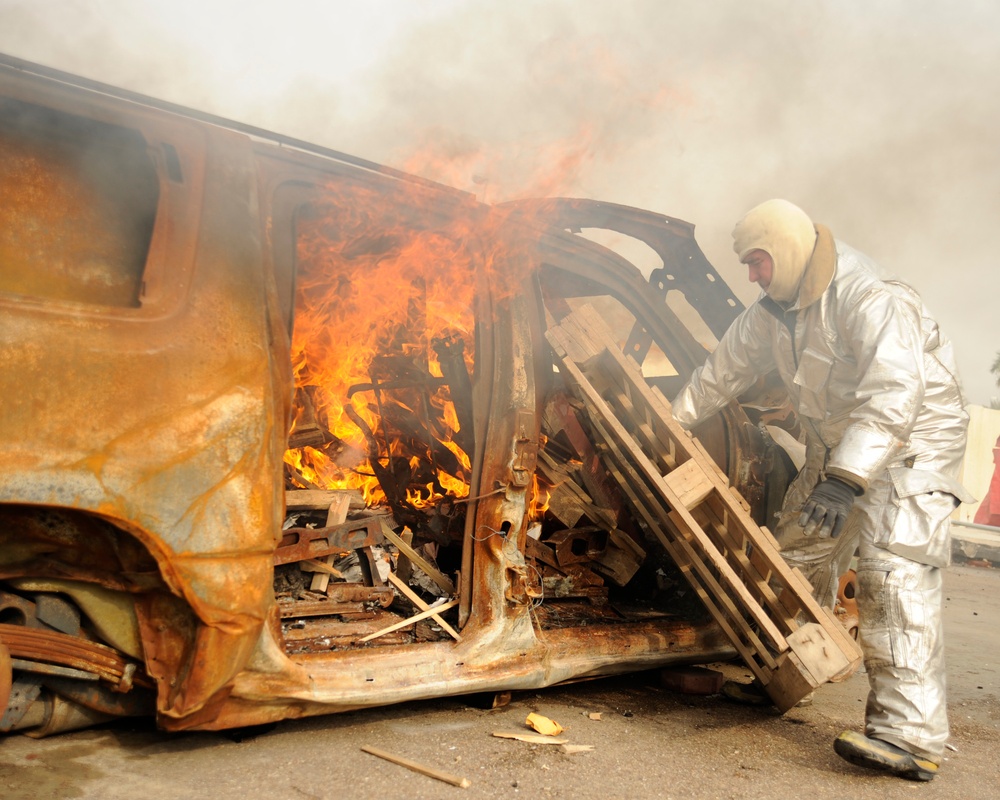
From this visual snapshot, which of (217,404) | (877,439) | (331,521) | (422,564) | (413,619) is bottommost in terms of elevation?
(413,619)

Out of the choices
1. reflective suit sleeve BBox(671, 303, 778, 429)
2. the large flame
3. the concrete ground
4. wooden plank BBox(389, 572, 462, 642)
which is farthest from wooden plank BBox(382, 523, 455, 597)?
reflective suit sleeve BBox(671, 303, 778, 429)

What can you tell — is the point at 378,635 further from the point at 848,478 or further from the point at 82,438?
the point at 848,478

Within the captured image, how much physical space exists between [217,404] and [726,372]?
2442mm

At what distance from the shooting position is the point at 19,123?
2.08 meters

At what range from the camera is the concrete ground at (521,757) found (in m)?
2.27

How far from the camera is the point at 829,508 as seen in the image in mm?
2982

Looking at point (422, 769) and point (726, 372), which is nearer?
point (422, 769)

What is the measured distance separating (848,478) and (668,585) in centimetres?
→ 129

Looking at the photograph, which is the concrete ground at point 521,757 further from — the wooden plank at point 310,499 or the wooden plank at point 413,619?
the wooden plank at point 310,499

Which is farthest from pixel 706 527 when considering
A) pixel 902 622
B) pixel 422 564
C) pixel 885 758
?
pixel 422 564

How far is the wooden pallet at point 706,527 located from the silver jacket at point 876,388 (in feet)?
1.29

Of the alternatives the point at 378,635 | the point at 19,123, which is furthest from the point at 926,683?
the point at 19,123

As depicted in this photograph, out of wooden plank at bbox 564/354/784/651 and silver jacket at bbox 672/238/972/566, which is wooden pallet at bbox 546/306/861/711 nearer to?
wooden plank at bbox 564/354/784/651

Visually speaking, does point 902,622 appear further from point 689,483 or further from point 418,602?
point 418,602
